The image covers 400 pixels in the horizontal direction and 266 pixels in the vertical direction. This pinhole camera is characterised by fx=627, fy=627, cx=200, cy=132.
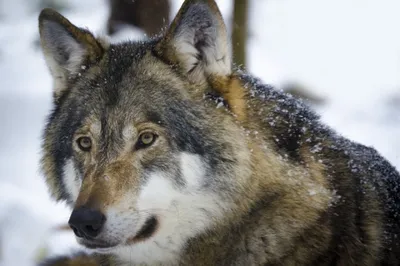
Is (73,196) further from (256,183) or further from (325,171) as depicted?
(325,171)


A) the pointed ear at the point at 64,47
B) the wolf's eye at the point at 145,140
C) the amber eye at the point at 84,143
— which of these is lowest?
the amber eye at the point at 84,143

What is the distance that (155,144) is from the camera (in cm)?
357

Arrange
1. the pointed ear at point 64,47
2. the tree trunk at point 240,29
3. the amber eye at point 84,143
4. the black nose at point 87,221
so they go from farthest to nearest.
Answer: the tree trunk at point 240,29 → the pointed ear at point 64,47 → the amber eye at point 84,143 → the black nose at point 87,221

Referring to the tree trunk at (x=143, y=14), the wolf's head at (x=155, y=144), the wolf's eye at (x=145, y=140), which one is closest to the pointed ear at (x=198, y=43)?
the wolf's head at (x=155, y=144)

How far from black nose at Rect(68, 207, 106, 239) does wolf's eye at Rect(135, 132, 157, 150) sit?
484 millimetres

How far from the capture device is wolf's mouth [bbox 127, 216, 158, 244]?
3520 mm

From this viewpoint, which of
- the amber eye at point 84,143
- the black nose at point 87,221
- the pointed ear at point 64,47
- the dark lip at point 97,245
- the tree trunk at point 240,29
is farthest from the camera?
the tree trunk at point 240,29

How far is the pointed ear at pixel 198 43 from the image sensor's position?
11.8 feet

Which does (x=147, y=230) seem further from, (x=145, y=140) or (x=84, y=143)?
(x=84, y=143)

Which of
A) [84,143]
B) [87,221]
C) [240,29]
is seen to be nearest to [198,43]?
[84,143]

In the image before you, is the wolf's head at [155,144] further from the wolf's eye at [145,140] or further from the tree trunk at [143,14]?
the tree trunk at [143,14]

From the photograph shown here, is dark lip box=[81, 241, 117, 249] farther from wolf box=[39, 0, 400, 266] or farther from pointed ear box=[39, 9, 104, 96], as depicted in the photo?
pointed ear box=[39, 9, 104, 96]

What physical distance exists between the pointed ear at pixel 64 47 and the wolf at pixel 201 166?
1cm

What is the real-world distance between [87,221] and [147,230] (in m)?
0.41
